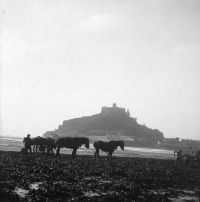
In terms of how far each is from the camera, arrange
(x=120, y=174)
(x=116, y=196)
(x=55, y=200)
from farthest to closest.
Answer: (x=120, y=174) < (x=116, y=196) < (x=55, y=200)

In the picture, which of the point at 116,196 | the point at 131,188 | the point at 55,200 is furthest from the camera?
the point at 131,188

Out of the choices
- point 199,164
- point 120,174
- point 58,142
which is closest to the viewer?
point 120,174

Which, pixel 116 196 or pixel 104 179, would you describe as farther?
pixel 104 179

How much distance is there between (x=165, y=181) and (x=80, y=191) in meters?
7.44

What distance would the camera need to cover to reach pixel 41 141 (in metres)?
38.8

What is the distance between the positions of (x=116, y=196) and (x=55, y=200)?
2.77 m

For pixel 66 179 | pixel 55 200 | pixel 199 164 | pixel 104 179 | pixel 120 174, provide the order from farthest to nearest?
pixel 199 164
pixel 120 174
pixel 104 179
pixel 66 179
pixel 55 200

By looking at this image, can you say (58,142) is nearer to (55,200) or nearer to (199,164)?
(199,164)

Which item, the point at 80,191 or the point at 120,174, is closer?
the point at 80,191

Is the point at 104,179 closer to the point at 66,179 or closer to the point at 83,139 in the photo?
the point at 66,179

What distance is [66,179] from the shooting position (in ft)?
57.7

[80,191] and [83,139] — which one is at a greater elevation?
[83,139]

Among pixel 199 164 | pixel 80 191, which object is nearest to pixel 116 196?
pixel 80 191

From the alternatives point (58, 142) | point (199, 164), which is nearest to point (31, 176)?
point (58, 142)
